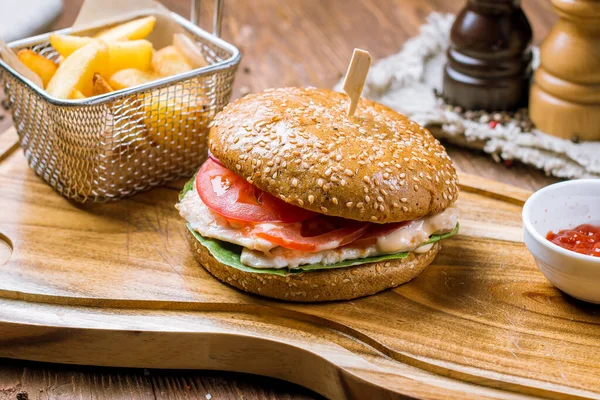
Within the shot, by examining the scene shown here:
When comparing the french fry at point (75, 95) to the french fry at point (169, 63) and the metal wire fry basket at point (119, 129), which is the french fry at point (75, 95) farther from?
the french fry at point (169, 63)

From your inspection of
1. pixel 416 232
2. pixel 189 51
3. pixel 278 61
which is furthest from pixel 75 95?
pixel 278 61

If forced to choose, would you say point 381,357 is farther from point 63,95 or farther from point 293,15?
point 293,15

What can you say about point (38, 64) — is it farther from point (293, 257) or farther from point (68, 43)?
point (293, 257)

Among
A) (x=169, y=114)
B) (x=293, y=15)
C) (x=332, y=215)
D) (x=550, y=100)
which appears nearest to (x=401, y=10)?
(x=293, y=15)

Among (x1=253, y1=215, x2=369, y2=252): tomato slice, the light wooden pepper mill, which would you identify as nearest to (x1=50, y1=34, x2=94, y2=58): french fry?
(x1=253, y1=215, x2=369, y2=252): tomato slice

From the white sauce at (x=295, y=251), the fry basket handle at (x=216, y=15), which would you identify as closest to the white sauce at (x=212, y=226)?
the white sauce at (x=295, y=251)

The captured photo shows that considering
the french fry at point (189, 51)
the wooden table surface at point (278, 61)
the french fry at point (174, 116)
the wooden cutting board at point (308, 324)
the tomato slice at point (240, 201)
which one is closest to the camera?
the wooden cutting board at point (308, 324)

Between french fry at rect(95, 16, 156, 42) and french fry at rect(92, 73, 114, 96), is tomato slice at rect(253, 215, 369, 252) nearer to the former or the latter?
french fry at rect(92, 73, 114, 96)
